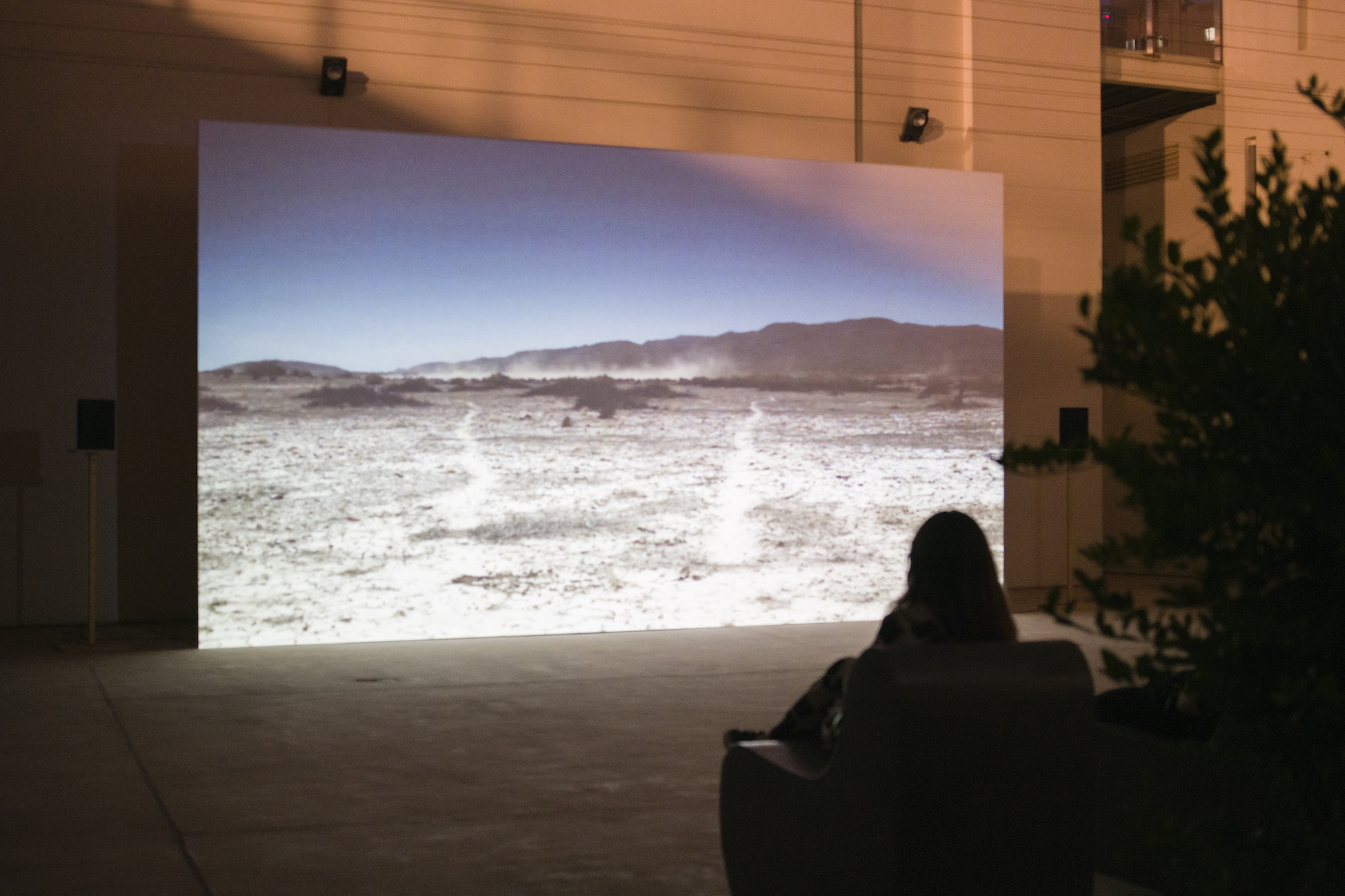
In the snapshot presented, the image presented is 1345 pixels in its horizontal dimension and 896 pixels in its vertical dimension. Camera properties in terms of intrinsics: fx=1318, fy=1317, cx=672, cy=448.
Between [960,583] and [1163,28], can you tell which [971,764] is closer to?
[960,583]

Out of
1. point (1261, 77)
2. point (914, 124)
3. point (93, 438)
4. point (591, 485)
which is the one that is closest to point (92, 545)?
point (93, 438)

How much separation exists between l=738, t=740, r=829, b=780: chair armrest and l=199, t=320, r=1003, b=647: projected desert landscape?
17.4ft

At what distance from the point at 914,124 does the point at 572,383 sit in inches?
139

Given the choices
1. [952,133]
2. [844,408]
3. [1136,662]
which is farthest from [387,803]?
[952,133]

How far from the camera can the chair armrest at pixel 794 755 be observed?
2.88 meters

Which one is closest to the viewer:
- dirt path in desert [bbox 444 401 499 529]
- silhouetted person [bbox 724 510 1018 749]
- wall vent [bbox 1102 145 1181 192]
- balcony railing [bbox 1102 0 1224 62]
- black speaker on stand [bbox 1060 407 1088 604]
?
silhouetted person [bbox 724 510 1018 749]

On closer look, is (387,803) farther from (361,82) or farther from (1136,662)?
(361,82)

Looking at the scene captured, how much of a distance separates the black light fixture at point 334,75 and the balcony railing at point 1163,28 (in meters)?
6.47

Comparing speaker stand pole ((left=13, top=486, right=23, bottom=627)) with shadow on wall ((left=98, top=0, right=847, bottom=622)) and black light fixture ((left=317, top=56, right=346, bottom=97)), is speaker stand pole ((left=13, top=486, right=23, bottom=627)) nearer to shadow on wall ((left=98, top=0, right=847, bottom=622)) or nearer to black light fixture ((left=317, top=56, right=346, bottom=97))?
shadow on wall ((left=98, top=0, right=847, bottom=622))

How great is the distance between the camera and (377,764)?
4.97m

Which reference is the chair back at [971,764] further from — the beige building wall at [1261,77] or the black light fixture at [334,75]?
the beige building wall at [1261,77]

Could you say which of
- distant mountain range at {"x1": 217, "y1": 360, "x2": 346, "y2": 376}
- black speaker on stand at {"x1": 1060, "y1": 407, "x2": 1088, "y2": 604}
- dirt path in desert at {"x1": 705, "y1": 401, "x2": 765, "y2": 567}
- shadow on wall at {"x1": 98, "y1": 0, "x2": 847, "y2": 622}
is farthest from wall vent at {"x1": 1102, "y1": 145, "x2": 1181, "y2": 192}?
distant mountain range at {"x1": 217, "y1": 360, "x2": 346, "y2": 376}

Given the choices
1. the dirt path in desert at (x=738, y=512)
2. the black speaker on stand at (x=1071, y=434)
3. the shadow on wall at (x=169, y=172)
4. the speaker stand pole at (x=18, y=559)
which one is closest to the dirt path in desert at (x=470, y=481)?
the dirt path in desert at (x=738, y=512)

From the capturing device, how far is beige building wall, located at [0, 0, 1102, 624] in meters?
8.40
